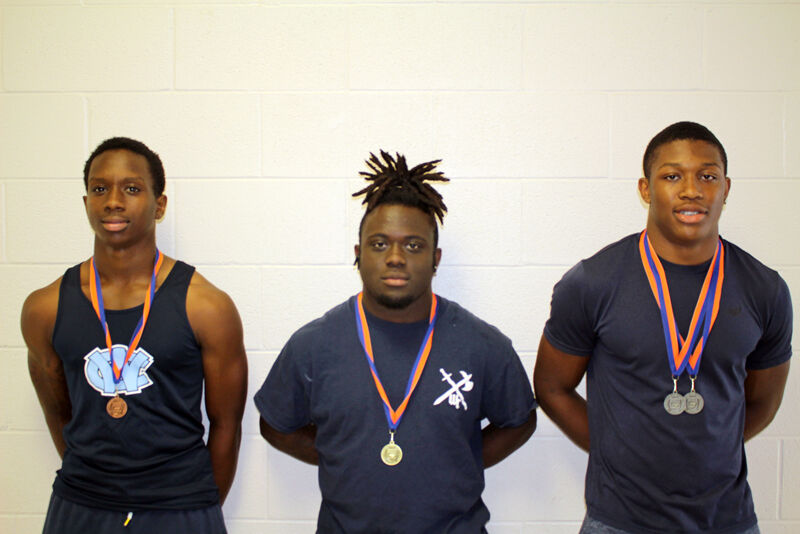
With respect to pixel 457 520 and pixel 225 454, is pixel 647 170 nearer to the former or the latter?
pixel 457 520

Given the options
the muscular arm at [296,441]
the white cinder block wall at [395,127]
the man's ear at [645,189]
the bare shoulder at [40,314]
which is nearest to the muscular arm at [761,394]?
the white cinder block wall at [395,127]

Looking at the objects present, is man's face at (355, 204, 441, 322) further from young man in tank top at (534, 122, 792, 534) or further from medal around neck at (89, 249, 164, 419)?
medal around neck at (89, 249, 164, 419)

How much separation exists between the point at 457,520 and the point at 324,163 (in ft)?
4.11

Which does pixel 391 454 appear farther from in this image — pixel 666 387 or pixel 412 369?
pixel 666 387

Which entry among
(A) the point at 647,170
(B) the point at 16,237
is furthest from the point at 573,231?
(B) the point at 16,237

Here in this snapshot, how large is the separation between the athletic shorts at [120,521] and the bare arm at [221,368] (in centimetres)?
13

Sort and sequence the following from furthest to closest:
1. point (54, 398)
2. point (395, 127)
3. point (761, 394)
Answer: point (395, 127), point (54, 398), point (761, 394)

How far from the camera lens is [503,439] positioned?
1.87 m

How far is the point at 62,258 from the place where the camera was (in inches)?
87.2

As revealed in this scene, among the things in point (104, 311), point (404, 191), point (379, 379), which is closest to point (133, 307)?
point (104, 311)

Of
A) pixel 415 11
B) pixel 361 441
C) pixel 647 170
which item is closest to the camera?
pixel 361 441

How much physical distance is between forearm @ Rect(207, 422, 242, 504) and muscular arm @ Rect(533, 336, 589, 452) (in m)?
1.00

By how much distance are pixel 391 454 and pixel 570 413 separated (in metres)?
0.62

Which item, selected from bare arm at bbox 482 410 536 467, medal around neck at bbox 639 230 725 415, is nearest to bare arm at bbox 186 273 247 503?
bare arm at bbox 482 410 536 467
